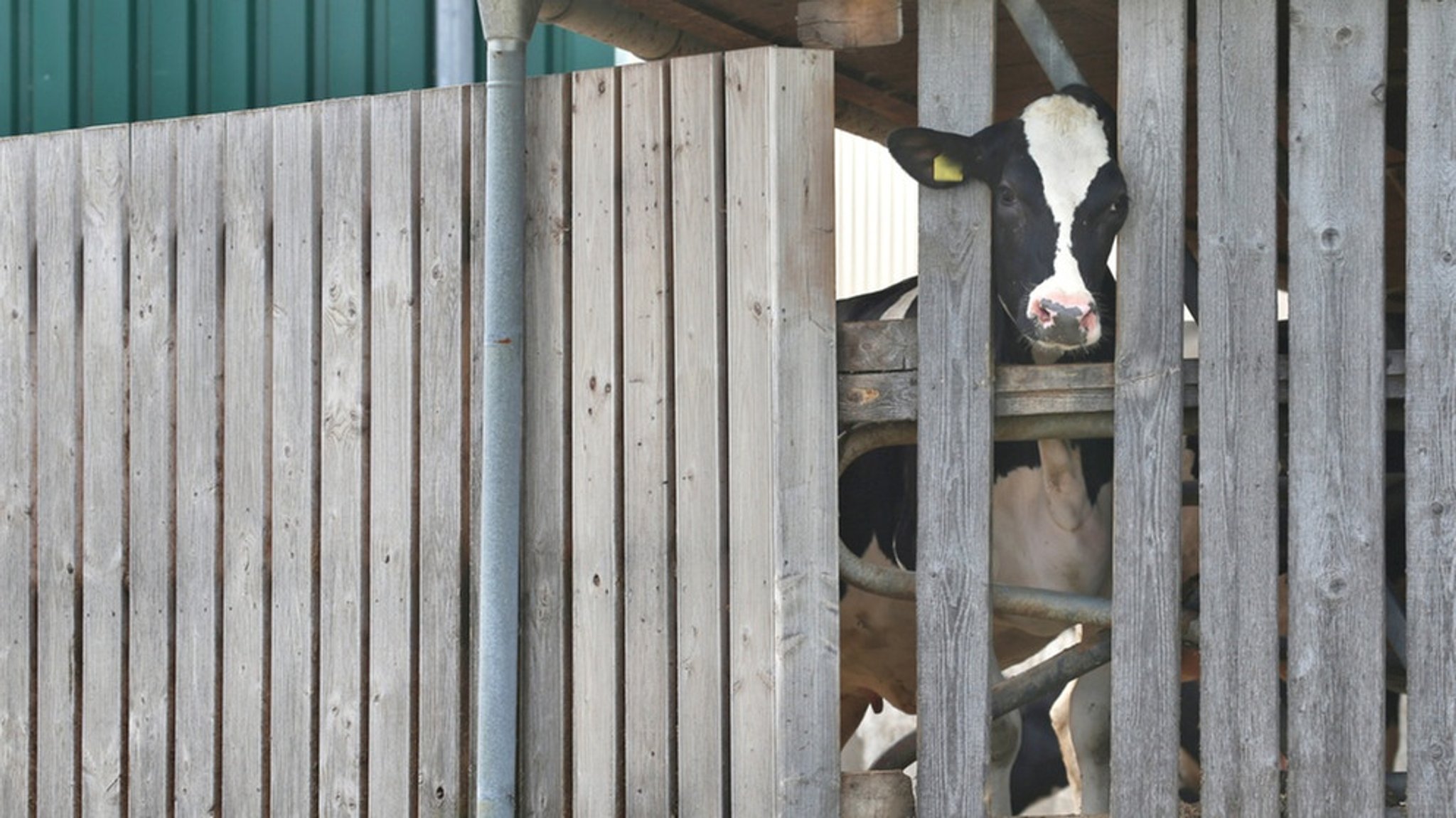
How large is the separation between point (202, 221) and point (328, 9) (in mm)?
1900

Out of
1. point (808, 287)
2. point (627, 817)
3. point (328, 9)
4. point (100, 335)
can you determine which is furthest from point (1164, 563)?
point (328, 9)

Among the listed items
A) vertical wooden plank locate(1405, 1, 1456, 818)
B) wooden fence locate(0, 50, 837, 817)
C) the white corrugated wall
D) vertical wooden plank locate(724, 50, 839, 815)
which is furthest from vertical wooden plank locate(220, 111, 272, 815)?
the white corrugated wall

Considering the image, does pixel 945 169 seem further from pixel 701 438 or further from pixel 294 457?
pixel 294 457

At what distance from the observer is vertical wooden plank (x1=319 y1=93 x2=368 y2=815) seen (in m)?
5.50

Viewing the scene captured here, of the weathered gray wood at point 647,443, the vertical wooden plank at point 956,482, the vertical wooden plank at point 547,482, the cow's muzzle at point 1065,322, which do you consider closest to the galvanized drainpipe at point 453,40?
the vertical wooden plank at point 547,482

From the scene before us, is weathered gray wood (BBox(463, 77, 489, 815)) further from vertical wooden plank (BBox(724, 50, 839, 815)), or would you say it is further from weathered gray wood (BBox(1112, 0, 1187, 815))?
weathered gray wood (BBox(1112, 0, 1187, 815))

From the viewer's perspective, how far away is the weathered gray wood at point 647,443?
16.8 feet

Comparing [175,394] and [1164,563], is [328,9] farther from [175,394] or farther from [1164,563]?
[1164,563]

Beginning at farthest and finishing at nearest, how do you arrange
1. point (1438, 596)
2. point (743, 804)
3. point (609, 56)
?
point (609, 56), point (743, 804), point (1438, 596)

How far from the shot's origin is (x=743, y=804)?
496cm

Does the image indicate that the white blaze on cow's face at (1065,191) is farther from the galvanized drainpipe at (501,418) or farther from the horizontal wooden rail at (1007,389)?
the galvanized drainpipe at (501,418)

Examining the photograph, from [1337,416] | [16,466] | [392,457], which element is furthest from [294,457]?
[1337,416]

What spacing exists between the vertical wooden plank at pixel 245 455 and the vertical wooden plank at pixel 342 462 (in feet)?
0.73

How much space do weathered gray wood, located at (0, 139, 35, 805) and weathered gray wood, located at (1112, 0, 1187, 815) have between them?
3484mm
